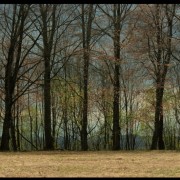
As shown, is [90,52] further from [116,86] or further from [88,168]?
[88,168]

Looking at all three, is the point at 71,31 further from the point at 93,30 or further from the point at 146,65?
the point at 146,65

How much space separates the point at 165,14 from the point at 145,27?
1.67 metres

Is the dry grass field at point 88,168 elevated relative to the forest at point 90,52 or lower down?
lower down

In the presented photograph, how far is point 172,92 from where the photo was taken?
4269 cm

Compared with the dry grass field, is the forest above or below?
above

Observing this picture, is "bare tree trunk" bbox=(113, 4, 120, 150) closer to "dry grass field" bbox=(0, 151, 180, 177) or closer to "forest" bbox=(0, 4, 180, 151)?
"forest" bbox=(0, 4, 180, 151)

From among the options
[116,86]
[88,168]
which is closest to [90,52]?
[116,86]

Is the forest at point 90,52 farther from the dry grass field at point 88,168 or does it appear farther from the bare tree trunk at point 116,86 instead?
the dry grass field at point 88,168

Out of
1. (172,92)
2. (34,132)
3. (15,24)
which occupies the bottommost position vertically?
(34,132)

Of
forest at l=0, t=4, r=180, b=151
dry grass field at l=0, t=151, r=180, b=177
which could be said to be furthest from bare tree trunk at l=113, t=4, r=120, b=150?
dry grass field at l=0, t=151, r=180, b=177

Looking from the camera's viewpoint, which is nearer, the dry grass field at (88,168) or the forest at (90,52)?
the dry grass field at (88,168)

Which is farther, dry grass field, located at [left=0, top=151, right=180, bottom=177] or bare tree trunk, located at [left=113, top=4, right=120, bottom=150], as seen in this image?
bare tree trunk, located at [left=113, top=4, right=120, bottom=150]

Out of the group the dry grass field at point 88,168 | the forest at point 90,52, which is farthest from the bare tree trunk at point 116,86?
the dry grass field at point 88,168
